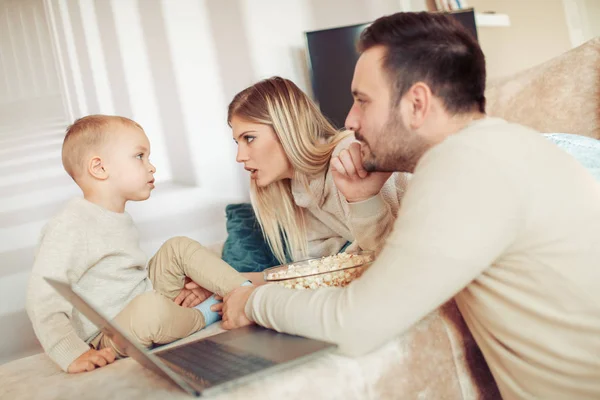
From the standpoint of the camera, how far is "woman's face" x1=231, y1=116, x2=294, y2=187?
1.99m

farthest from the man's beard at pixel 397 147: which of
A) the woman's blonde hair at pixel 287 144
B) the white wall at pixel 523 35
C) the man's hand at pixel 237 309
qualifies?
the white wall at pixel 523 35

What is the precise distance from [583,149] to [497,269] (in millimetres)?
622

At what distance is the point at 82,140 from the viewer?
170cm

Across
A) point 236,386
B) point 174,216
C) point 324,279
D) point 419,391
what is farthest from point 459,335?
point 174,216

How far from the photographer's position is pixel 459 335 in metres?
0.98

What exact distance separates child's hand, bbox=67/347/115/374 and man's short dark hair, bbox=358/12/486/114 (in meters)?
0.78

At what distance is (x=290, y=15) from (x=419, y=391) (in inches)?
106

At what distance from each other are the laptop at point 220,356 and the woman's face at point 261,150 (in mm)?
1087

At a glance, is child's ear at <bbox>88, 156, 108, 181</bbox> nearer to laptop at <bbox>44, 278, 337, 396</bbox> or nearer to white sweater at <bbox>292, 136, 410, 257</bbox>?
white sweater at <bbox>292, 136, 410, 257</bbox>

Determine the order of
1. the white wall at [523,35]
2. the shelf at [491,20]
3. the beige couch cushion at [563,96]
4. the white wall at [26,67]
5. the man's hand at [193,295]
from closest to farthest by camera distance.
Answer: the beige couch cushion at [563,96] → the man's hand at [193,295] → the white wall at [26,67] → the shelf at [491,20] → the white wall at [523,35]

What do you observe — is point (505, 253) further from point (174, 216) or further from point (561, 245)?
point (174, 216)

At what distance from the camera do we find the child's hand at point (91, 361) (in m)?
1.17

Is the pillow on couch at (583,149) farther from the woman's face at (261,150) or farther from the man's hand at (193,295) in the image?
the man's hand at (193,295)

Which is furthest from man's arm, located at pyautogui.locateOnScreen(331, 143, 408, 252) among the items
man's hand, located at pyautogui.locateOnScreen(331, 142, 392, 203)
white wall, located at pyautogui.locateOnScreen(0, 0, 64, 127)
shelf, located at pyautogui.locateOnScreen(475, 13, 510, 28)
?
shelf, located at pyautogui.locateOnScreen(475, 13, 510, 28)
